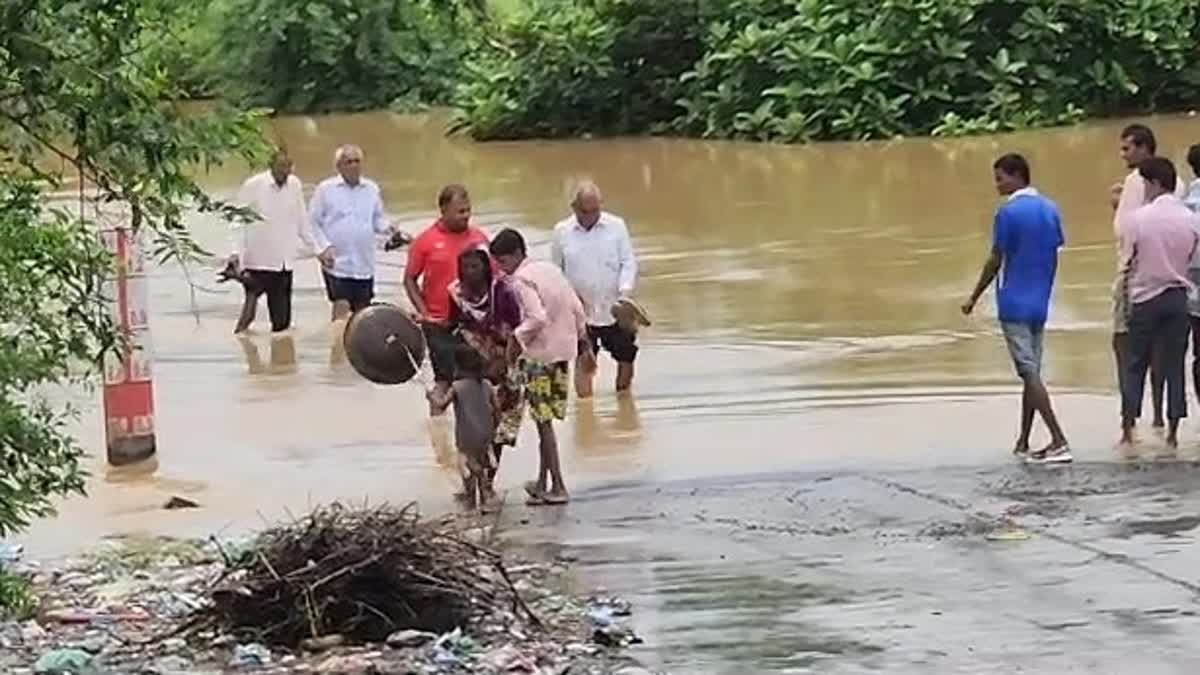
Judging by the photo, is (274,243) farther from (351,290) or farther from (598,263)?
(598,263)

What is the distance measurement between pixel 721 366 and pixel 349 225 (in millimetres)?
3263

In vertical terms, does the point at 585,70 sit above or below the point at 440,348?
above

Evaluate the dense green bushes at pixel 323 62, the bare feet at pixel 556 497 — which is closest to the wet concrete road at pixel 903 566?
the bare feet at pixel 556 497

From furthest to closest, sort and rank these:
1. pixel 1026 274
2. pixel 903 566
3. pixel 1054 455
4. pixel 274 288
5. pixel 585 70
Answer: pixel 585 70 < pixel 274 288 < pixel 1026 274 < pixel 1054 455 < pixel 903 566

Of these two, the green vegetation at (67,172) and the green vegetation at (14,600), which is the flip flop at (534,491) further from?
the green vegetation at (67,172)

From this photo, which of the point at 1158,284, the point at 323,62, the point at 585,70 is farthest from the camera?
the point at 323,62

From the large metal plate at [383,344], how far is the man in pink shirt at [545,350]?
1431 mm

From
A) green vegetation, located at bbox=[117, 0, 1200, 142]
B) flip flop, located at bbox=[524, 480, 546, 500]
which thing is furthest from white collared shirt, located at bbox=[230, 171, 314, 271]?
green vegetation, located at bbox=[117, 0, 1200, 142]

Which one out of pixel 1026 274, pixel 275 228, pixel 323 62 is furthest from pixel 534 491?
pixel 323 62

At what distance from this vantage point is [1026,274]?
42.3 feet

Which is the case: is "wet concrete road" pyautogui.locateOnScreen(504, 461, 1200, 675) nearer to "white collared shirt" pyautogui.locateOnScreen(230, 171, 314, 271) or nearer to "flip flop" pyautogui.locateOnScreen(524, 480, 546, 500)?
"flip flop" pyautogui.locateOnScreen(524, 480, 546, 500)

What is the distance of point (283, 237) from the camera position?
1836 centimetres

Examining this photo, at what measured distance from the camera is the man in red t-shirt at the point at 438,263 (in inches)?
556

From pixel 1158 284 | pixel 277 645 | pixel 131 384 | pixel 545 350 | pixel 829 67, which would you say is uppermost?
pixel 829 67
